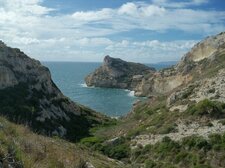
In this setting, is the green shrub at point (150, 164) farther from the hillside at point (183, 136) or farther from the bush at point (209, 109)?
the bush at point (209, 109)

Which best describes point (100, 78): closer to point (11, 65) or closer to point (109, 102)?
point (109, 102)

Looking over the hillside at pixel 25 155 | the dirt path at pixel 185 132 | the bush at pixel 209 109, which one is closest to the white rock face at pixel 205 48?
the bush at pixel 209 109

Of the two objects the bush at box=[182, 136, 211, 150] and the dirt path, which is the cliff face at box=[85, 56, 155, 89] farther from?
the bush at box=[182, 136, 211, 150]

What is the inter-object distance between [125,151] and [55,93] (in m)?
32.8

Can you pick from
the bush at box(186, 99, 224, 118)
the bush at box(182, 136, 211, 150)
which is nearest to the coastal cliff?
the bush at box(186, 99, 224, 118)

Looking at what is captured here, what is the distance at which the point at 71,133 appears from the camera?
55.7 m

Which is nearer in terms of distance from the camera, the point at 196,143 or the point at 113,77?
the point at 196,143

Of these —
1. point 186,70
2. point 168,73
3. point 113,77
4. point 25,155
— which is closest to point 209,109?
point 25,155

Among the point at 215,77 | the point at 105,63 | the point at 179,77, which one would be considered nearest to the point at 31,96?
the point at 215,77

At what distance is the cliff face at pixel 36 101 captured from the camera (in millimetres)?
52562

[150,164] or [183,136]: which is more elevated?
[183,136]

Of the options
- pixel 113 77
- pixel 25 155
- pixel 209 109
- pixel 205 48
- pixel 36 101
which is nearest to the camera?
pixel 25 155

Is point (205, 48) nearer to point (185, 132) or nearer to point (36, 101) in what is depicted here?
point (36, 101)

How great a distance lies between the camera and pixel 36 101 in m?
58.0
